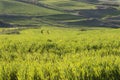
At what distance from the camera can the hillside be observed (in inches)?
4001

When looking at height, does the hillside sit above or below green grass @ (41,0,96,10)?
above

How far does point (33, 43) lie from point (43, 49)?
1727mm

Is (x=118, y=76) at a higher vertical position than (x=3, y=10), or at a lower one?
higher

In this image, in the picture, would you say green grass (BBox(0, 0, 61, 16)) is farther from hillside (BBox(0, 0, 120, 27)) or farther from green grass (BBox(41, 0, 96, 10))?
green grass (BBox(41, 0, 96, 10))

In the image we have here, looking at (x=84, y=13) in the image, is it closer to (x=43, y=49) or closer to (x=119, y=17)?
(x=119, y=17)

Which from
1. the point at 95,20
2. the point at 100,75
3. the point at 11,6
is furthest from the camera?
the point at 11,6

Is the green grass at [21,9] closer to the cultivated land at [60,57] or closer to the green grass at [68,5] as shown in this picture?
the green grass at [68,5]

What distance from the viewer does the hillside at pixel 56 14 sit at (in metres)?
102

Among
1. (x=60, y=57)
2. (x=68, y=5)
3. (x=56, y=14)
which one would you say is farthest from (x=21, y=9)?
(x=60, y=57)

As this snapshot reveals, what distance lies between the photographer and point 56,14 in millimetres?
114188

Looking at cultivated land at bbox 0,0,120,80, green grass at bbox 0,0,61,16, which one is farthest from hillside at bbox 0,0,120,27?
cultivated land at bbox 0,0,120,80

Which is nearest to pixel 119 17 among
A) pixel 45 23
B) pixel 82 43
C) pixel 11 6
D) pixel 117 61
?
pixel 45 23

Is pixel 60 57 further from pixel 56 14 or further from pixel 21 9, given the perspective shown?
pixel 21 9

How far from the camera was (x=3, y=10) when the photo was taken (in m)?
117
